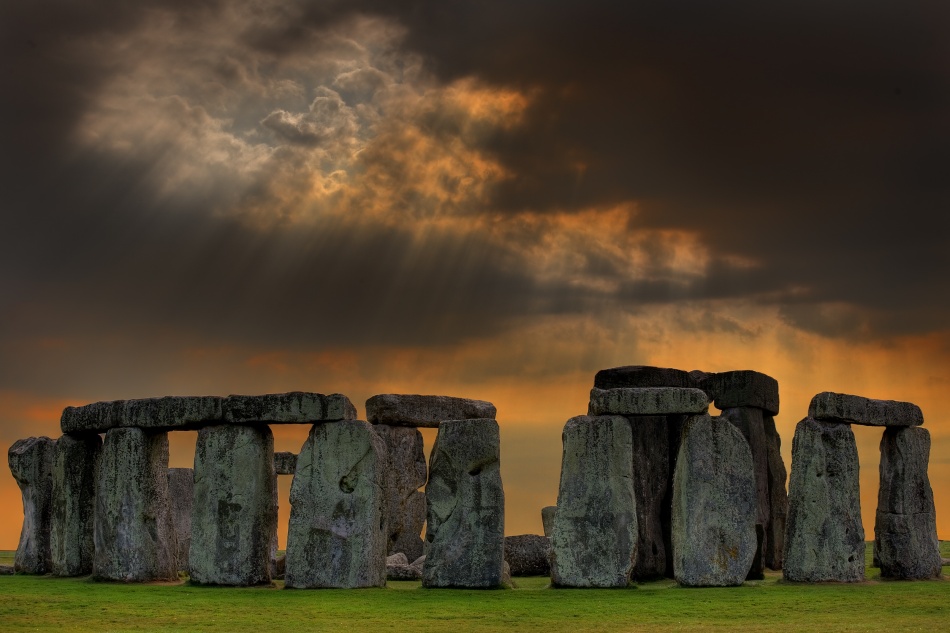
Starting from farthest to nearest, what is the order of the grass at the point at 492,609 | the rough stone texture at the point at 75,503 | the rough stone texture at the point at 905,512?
the rough stone texture at the point at 75,503 < the rough stone texture at the point at 905,512 < the grass at the point at 492,609

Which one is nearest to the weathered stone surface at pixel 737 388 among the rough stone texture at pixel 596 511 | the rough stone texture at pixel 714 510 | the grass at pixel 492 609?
the grass at pixel 492 609

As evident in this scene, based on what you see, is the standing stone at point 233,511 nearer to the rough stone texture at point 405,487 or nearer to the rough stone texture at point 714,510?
the rough stone texture at point 405,487

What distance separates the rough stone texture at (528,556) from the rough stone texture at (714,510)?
15.3ft

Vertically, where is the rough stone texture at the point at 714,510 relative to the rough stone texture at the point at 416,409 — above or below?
below

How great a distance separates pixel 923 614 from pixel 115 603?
1040 centimetres

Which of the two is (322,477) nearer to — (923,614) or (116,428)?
(116,428)

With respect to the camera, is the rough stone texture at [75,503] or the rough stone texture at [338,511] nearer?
the rough stone texture at [338,511]

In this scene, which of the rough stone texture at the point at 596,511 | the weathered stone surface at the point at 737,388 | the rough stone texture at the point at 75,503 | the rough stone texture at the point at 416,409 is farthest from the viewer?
the rough stone texture at the point at 416,409

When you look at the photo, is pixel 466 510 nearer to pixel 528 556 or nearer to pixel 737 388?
pixel 528 556

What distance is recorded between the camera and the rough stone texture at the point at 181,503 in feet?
84.6

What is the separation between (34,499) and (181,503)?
3.56 m

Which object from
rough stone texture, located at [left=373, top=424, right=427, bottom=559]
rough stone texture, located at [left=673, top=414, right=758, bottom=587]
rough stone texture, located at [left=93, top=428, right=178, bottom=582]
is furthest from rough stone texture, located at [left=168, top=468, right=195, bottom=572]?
rough stone texture, located at [left=673, top=414, right=758, bottom=587]

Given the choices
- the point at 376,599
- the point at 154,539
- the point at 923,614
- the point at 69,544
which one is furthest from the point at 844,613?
the point at 69,544

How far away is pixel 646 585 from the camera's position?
18891 millimetres
